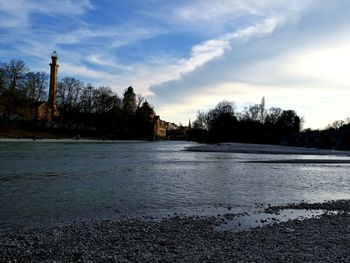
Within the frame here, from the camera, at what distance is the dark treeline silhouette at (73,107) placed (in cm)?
11156

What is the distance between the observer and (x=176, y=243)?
9.73 m

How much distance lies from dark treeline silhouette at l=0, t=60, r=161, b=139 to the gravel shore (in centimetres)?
10513

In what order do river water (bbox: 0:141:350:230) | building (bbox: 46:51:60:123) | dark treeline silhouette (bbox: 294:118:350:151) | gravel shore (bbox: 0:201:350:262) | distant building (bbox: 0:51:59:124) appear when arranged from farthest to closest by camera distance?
building (bbox: 46:51:60:123)
distant building (bbox: 0:51:59:124)
dark treeline silhouette (bbox: 294:118:350:151)
river water (bbox: 0:141:350:230)
gravel shore (bbox: 0:201:350:262)

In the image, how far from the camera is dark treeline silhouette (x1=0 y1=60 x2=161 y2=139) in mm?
111562

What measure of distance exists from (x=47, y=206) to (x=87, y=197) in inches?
106

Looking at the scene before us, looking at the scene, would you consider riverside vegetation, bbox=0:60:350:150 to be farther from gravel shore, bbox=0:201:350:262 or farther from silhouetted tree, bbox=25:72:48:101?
gravel shore, bbox=0:201:350:262

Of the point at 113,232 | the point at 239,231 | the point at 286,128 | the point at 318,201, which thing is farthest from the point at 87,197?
the point at 286,128

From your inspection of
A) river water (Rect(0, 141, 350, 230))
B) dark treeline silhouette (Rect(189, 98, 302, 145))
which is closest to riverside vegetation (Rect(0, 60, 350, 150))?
dark treeline silhouette (Rect(189, 98, 302, 145))

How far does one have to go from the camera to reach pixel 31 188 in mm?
19141

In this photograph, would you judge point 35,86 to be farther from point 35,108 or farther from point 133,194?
point 133,194

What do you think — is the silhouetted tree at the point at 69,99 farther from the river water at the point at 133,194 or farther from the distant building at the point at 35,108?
the river water at the point at 133,194

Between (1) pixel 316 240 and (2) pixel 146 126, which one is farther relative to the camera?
(2) pixel 146 126

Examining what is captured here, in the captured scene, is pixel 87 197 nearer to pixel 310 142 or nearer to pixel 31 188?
pixel 31 188

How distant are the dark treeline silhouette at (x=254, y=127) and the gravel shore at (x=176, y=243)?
124m
